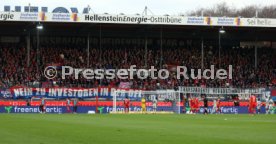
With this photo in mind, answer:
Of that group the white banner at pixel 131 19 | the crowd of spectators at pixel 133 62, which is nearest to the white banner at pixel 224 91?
the crowd of spectators at pixel 133 62

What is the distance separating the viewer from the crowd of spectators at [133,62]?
59.8m

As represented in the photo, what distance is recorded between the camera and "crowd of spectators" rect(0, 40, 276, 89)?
59781mm

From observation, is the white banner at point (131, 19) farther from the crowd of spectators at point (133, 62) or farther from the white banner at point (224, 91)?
the white banner at point (224, 91)

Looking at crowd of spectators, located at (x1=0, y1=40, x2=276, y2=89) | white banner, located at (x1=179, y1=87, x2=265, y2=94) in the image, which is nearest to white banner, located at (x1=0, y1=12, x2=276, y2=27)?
crowd of spectators, located at (x1=0, y1=40, x2=276, y2=89)

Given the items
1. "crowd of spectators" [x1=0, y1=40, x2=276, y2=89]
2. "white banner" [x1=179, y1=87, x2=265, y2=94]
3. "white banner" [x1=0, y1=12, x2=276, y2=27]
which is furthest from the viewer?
"crowd of spectators" [x1=0, y1=40, x2=276, y2=89]

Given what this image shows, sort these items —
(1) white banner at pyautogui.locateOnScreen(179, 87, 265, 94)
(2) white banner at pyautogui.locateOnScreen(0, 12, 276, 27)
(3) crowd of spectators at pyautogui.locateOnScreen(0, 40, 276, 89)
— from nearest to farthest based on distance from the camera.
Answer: (2) white banner at pyautogui.locateOnScreen(0, 12, 276, 27), (1) white banner at pyautogui.locateOnScreen(179, 87, 265, 94), (3) crowd of spectators at pyautogui.locateOnScreen(0, 40, 276, 89)

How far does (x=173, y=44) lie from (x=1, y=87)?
23.0 metres

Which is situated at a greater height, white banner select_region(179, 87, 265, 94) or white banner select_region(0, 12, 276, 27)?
white banner select_region(0, 12, 276, 27)

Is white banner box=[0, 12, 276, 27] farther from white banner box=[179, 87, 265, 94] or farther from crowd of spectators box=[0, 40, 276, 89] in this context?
white banner box=[179, 87, 265, 94]

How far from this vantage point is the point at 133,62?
214 feet

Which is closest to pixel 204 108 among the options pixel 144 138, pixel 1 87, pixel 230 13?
pixel 1 87

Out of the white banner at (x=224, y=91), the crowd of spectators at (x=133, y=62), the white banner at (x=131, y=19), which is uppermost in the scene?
the white banner at (x=131, y=19)

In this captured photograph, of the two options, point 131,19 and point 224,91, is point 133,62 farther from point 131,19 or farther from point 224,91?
point 224,91

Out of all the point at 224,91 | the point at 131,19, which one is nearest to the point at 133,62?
the point at 131,19
